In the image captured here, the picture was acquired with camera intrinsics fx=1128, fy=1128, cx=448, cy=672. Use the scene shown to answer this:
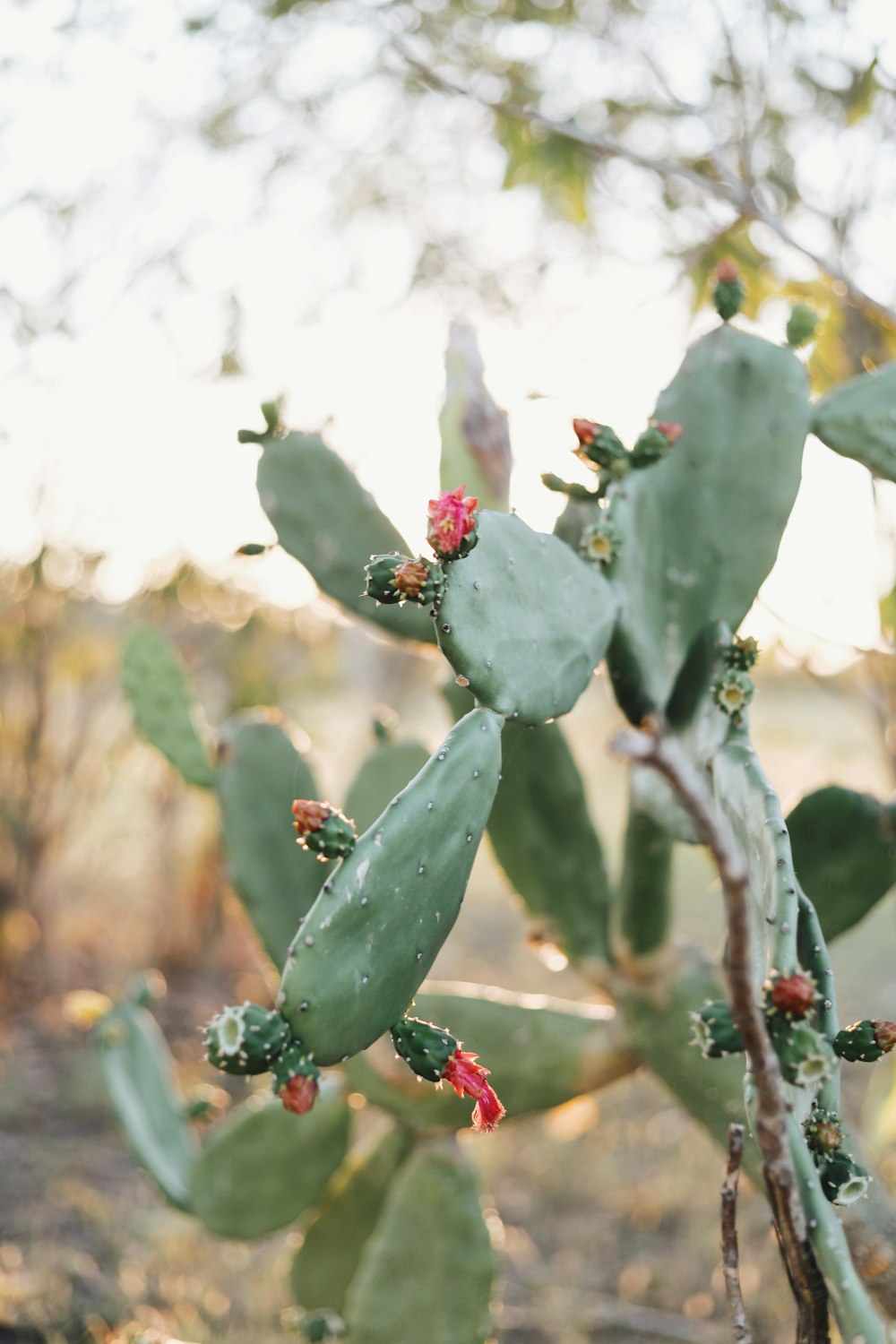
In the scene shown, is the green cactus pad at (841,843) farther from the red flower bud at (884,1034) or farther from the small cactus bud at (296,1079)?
the small cactus bud at (296,1079)

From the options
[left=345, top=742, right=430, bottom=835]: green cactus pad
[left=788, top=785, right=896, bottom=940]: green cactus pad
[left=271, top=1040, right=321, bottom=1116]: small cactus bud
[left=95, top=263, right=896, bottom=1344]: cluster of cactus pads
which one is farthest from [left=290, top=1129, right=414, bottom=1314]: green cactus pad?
[left=271, top=1040, right=321, bottom=1116]: small cactus bud

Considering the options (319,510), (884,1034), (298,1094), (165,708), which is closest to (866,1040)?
(884,1034)

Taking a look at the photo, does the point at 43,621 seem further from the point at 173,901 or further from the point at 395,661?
the point at 395,661

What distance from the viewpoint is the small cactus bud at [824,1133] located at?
0.80 metres

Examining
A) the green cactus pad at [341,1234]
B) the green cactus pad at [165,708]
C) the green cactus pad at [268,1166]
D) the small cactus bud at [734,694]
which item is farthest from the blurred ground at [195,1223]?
the small cactus bud at [734,694]

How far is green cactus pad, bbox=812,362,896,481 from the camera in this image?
1368 mm

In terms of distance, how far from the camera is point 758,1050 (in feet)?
2.42

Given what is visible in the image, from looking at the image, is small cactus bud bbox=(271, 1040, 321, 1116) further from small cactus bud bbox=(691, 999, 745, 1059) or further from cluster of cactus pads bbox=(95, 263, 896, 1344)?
small cactus bud bbox=(691, 999, 745, 1059)

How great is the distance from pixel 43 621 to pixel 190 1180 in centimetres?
288

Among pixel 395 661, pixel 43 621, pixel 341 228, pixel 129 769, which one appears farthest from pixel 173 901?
pixel 341 228

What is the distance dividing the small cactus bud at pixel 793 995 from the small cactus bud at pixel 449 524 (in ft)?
1.36

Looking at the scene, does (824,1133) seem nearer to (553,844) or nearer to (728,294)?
(553,844)

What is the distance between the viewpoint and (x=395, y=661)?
20.9 feet

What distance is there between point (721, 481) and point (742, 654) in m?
0.28
